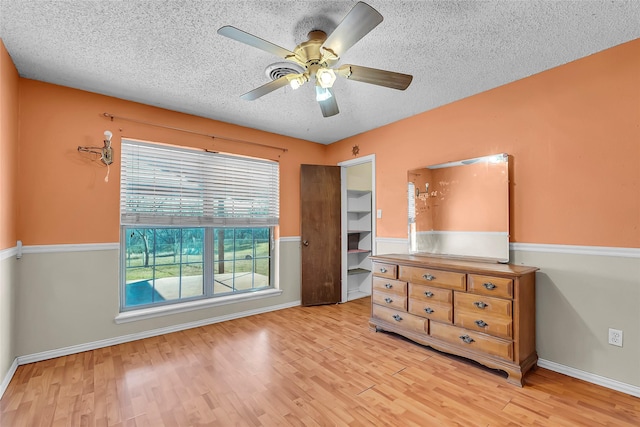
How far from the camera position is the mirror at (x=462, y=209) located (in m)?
2.66

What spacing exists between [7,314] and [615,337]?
14.8ft

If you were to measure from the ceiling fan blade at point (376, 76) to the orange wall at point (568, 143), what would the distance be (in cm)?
139

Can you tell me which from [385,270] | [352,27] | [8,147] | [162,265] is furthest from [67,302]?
[352,27]

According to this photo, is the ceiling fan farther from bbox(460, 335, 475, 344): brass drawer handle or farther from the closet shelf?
the closet shelf

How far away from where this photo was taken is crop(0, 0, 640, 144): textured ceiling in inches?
67.0

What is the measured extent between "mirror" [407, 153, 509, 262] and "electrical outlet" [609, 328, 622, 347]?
80cm

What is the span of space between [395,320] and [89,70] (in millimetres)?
3567

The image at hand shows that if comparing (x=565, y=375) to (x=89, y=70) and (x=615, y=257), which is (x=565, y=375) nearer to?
(x=615, y=257)

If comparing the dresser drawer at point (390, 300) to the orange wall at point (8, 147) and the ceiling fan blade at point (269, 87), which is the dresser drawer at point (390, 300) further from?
the orange wall at point (8, 147)

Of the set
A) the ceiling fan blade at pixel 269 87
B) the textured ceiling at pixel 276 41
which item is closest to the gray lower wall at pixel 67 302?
the textured ceiling at pixel 276 41

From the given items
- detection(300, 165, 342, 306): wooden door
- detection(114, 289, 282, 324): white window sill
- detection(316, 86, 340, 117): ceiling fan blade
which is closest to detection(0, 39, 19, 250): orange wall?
detection(114, 289, 282, 324): white window sill

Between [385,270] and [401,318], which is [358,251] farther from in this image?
[401,318]

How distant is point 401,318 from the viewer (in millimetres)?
2908

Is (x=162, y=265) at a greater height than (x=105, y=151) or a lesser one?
lesser
